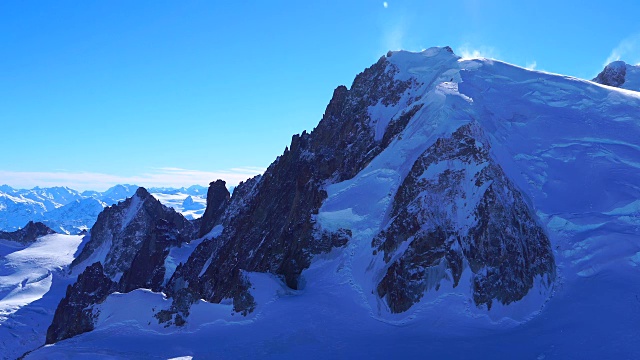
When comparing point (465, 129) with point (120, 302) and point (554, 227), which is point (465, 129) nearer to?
point (554, 227)

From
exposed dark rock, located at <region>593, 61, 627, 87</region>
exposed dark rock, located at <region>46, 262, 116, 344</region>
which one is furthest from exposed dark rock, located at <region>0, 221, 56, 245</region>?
exposed dark rock, located at <region>593, 61, 627, 87</region>

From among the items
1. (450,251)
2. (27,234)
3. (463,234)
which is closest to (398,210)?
(463,234)

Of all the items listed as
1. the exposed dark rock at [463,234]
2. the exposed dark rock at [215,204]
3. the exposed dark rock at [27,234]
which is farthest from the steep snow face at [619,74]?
the exposed dark rock at [27,234]

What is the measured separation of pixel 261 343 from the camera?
28.5 m

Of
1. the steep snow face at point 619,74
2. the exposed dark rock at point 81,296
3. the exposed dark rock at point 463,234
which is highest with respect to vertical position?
the steep snow face at point 619,74

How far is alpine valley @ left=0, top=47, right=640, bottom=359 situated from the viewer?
27.1 metres

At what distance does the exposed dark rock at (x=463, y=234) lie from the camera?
29.9 m

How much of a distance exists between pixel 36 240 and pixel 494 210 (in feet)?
628

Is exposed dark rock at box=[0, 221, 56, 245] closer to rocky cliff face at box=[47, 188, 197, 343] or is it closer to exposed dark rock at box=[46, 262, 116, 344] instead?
rocky cliff face at box=[47, 188, 197, 343]

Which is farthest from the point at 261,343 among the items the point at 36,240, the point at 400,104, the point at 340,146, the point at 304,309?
the point at 36,240

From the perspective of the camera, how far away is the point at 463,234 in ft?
103

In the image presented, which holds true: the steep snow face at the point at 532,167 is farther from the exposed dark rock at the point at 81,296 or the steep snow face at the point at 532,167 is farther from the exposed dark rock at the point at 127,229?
the exposed dark rock at the point at 127,229

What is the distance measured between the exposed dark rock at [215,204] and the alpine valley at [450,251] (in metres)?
44.0

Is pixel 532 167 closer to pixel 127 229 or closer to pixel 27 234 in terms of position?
pixel 127 229
